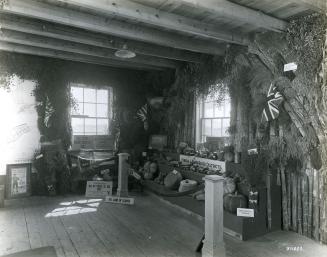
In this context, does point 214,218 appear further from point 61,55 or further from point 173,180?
point 61,55

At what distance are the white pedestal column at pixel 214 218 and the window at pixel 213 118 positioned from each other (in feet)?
8.27

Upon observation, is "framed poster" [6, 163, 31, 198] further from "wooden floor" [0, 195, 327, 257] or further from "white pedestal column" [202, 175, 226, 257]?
"white pedestal column" [202, 175, 226, 257]

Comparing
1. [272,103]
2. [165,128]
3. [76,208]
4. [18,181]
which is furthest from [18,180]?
[272,103]

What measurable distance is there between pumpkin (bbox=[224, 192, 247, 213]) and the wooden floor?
41 centimetres

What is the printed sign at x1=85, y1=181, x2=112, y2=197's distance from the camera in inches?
230

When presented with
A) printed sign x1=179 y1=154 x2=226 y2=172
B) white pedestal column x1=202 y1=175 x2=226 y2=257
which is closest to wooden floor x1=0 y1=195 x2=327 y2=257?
white pedestal column x1=202 y1=175 x2=226 y2=257

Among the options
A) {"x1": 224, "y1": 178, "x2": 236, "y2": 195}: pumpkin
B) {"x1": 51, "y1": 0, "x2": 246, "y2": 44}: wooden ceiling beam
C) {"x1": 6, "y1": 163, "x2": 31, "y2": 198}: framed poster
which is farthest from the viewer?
{"x1": 6, "y1": 163, "x2": 31, "y2": 198}: framed poster

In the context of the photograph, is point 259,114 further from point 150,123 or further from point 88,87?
point 88,87

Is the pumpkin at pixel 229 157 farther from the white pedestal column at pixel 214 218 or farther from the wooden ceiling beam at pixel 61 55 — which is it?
the wooden ceiling beam at pixel 61 55

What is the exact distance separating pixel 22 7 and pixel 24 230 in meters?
3.04

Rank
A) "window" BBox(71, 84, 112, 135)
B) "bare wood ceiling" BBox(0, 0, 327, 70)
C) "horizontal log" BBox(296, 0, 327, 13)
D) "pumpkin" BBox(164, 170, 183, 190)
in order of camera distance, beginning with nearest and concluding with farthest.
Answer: "horizontal log" BBox(296, 0, 327, 13), "bare wood ceiling" BBox(0, 0, 327, 70), "pumpkin" BBox(164, 170, 183, 190), "window" BBox(71, 84, 112, 135)

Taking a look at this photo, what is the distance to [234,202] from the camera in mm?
3836

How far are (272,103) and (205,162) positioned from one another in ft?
5.89

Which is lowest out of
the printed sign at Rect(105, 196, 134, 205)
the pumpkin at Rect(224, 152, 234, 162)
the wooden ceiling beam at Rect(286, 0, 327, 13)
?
the printed sign at Rect(105, 196, 134, 205)
